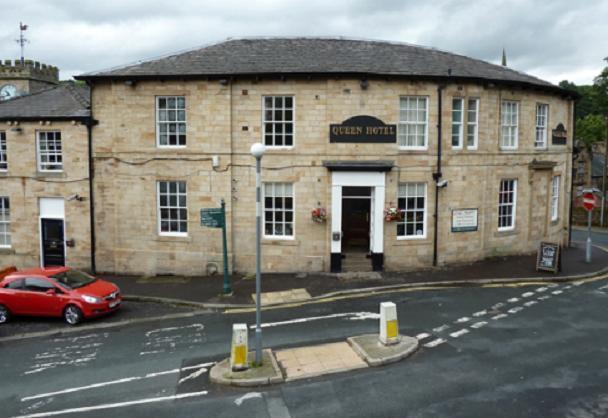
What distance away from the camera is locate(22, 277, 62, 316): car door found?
14.1m

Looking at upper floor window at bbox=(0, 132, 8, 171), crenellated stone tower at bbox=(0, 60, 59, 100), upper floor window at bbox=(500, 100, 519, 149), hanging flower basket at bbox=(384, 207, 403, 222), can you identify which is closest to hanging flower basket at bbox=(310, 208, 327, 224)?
hanging flower basket at bbox=(384, 207, 403, 222)

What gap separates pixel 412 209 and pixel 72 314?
38.9 ft

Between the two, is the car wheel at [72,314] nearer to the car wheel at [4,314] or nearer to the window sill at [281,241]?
the car wheel at [4,314]

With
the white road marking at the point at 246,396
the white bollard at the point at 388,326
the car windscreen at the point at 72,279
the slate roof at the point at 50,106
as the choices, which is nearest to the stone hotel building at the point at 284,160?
the slate roof at the point at 50,106

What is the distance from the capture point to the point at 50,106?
20.0 metres

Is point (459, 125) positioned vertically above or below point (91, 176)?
above

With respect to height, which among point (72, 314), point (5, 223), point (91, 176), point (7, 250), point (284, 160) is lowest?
point (72, 314)

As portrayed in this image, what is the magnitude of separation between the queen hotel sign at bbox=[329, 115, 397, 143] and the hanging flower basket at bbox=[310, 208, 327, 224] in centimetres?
258

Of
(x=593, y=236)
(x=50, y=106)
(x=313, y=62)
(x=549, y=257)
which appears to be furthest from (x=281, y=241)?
(x=593, y=236)

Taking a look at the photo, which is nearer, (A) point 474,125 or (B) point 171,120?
(B) point 171,120

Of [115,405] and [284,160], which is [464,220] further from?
[115,405]

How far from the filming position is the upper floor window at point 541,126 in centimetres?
2122

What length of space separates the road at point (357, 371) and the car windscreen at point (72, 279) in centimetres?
182

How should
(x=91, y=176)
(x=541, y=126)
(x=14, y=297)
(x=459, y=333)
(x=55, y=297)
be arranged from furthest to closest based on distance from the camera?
(x=541, y=126), (x=91, y=176), (x=14, y=297), (x=55, y=297), (x=459, y=333)
